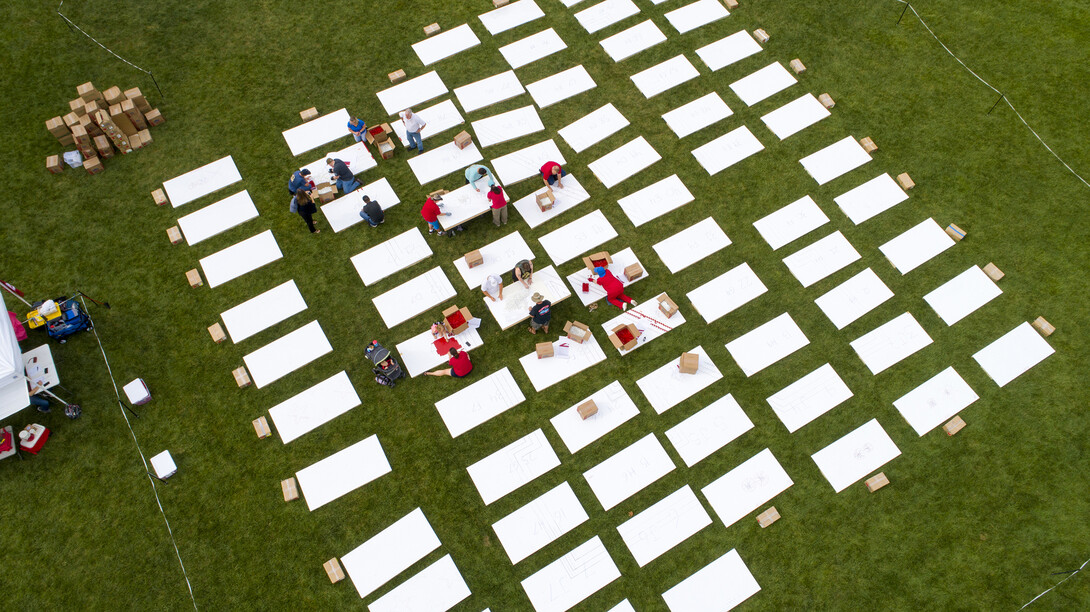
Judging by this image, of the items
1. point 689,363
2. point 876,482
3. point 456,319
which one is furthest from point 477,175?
point 876,482

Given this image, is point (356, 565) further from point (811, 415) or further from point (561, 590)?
point (811, 415)

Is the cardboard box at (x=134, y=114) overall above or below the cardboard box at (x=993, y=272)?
below

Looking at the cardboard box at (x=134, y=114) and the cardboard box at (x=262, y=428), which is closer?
the cardboard box at (x=262, y=428)

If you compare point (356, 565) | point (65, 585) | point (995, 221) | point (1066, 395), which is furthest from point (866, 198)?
point (65, 585)

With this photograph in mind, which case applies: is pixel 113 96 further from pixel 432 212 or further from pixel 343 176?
pixel 432 212

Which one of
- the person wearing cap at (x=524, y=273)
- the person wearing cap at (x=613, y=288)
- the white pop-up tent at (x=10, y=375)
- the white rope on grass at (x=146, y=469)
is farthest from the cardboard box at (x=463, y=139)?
the white pop-up tent at (x=10, y=375)

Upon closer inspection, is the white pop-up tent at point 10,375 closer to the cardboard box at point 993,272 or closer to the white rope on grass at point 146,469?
the white rope on grass at point 146,469
